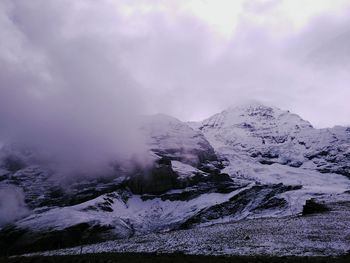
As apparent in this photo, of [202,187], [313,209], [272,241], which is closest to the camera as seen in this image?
[272,241]

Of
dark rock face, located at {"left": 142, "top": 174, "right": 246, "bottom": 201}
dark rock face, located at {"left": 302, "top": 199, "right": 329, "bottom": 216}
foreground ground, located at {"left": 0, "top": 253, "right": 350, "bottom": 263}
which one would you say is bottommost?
foreground ground, located at {"left": 0, "top": 253, "right": 350, "bottom": 263}

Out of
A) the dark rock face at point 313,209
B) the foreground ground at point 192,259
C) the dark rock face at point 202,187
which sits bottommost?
the foreground ground at point 192,259

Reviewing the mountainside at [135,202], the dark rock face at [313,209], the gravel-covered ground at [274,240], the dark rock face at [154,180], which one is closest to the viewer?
the gravel-covered ground at [274,240]

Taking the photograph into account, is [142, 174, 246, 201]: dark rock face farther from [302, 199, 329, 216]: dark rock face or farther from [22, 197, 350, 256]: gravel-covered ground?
[22, 197, 350, 256]: gravel-covered ground

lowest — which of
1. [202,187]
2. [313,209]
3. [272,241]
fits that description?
[272,241]

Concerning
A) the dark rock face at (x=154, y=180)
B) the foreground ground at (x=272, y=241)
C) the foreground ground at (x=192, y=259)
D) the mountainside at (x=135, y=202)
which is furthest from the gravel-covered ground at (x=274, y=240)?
the dark rock face at (x=154, y=180)

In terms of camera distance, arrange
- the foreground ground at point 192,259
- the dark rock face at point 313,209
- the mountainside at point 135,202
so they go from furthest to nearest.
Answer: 1. the mountainside at point 135,202
2. the dark rock face at point 313,209
3. the foreground ground at point 192,259

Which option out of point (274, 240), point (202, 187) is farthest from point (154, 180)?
point (274, 240)

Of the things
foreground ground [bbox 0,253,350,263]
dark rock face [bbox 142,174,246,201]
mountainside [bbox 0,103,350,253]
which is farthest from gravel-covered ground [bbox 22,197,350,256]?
dark rock face [bbox 142,174,246,201]

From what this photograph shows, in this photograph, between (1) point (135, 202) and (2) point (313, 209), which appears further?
(1) point (135, 202)

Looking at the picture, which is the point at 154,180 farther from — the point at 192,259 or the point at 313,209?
the point at 192,259

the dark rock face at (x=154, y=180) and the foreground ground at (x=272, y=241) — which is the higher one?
the dark rock face at (x=154, y=180)

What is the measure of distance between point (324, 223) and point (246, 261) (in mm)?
26708

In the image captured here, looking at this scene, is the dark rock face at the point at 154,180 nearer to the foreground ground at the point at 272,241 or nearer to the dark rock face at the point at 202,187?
the dark rock face at the point at 202,187
